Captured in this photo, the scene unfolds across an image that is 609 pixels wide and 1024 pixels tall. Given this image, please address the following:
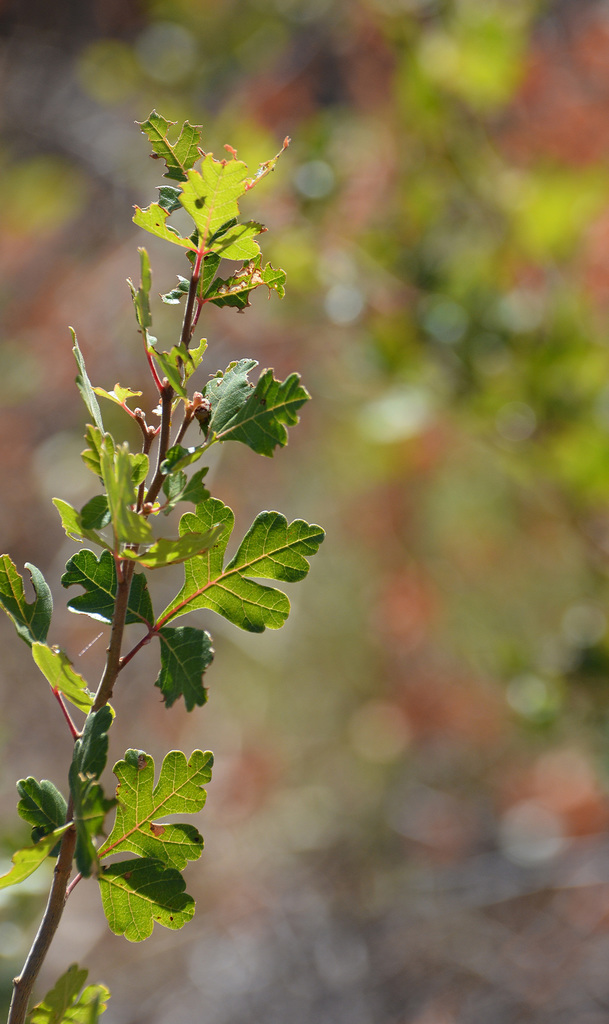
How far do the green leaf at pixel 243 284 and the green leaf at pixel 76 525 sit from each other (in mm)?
105

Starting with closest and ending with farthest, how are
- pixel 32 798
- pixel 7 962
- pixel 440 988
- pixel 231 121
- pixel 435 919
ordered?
pixel 32 798 < pixel 7 962 < pixel 231 121 < pixel 440 988 < pixel 435 919

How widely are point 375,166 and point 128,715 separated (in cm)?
143

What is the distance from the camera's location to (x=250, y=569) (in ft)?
1.14

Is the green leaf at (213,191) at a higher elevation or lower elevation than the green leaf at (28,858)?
higher

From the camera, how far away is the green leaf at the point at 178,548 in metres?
0.30

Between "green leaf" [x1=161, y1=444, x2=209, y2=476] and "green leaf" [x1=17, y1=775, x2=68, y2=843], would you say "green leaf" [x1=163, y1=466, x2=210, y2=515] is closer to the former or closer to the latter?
"green leaf" [x1=161, y1=444, x2=209, y2=476]

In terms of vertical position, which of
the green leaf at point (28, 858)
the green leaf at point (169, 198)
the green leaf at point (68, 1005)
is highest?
the green leaf at point (169, 198)

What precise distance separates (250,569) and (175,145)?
172 mm

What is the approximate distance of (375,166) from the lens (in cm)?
186

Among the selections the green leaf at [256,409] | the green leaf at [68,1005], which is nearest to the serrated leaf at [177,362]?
the green leaf at [256,409]

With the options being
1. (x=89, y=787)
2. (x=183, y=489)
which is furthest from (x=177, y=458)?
(x=89, y=787)

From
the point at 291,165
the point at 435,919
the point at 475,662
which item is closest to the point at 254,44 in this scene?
the point at 291,165

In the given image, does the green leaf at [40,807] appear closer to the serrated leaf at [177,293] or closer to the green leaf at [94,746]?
the green leaf at [94,746]

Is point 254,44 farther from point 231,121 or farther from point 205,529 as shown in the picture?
point 205,529
